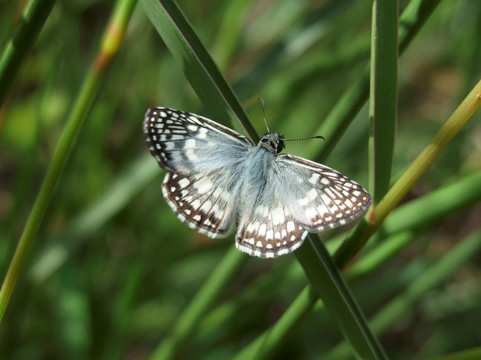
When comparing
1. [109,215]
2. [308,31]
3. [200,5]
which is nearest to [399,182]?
[308,31]

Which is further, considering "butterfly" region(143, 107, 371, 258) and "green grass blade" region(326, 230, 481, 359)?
"green grass blade" region(326, 230, 481, 359)

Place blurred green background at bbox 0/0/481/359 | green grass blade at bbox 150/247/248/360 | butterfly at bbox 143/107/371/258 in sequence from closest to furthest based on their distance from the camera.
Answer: butterfly at bbox 143/107/371/258
green grass blade at bbox 150/247/248/360
blurred green background at bbox 0/0/481/359

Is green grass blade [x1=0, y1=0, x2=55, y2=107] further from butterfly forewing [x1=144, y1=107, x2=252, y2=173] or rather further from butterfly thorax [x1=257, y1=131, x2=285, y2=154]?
butterfly thorax [x1=257, y1=131, x2=285, y2=154]

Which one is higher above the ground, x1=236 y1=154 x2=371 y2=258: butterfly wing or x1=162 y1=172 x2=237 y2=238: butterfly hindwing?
x1=162 y1=172 x2=237 y2=238: butterfly hindwing

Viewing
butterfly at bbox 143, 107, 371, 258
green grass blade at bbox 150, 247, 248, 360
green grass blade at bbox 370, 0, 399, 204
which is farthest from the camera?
green grass blade at bbox 150, 247, 248, 360

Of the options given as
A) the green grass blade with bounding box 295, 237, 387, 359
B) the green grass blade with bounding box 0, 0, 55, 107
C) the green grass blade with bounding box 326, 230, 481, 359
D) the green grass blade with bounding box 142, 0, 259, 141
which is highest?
the green grass blade with bounding box 0, 0, 55, 107

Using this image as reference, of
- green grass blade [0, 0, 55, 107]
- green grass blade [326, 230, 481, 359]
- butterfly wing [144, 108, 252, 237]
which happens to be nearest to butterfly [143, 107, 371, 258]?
butterfly wing [144, 108, 252, 237]

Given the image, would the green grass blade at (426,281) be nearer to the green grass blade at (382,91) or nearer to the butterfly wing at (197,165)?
the butterfly wing at (197,165)
